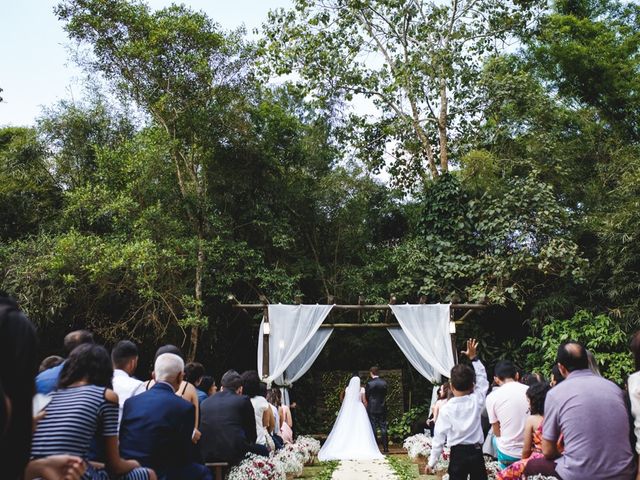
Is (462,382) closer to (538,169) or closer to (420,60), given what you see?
(538,169)

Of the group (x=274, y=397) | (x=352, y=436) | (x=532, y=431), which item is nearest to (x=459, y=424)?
(x=532, y=431)

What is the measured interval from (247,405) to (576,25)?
1251cm

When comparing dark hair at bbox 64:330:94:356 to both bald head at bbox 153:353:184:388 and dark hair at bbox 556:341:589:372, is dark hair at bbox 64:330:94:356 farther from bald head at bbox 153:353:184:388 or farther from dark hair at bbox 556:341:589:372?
dark hair at bbox 556:341:589:372

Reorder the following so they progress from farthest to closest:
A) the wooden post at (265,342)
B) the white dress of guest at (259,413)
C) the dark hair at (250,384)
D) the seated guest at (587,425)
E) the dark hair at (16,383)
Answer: the wooden post at (265,342)
the white dress of guest at (259,413)
the dark hair at (250,384)
the seated guest at (587,425)
the dark hair at (16,383)

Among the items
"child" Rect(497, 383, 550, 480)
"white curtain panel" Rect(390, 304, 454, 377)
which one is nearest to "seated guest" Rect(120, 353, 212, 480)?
"child" Rect(497, 383, 550, 480)

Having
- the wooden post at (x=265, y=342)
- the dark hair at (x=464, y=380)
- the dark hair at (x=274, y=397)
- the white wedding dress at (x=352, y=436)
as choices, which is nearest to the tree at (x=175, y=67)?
the wooden post at (x=265, y=342)

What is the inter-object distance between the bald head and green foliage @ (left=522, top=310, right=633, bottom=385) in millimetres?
8924

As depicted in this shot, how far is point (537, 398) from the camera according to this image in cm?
457

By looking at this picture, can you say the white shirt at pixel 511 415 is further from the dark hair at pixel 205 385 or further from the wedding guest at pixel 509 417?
the dark hair at pixel 205 385

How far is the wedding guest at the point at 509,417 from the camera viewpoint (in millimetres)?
5062

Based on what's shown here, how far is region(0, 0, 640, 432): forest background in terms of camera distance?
40.4 feet

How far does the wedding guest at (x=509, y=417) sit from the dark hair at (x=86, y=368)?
3.35 m

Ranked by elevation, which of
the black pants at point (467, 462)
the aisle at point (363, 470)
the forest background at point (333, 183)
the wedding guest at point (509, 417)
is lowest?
the aisle at point (363, 470)

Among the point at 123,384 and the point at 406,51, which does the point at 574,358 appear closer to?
the point at 123,384
